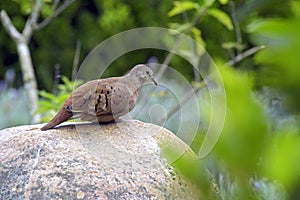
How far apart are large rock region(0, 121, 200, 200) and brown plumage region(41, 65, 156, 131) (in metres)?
0.05

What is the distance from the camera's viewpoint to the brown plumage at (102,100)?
2.36m

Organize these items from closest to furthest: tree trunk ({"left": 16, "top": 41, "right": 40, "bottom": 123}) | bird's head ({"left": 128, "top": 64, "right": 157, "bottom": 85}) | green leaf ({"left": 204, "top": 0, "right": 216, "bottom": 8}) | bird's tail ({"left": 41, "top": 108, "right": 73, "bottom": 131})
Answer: bird's tail ({"left": 41, "top": 108, "right": 73, "bottom": 131}) < bird's head ({"left": 128, "top": 64, "right": 157, "bottom": 85}) < green leaf ({"left": 204, "top": 0, "right": 216, "bottom": 8}) < tree trunk ({"left": 16, "top": 41, "right": 40, "bottom": 123})

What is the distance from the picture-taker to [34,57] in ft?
27.5

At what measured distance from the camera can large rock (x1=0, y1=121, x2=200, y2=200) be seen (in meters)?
2.14

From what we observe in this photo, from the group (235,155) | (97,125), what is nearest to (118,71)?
(97,125)

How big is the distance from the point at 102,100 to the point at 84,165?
0.29m

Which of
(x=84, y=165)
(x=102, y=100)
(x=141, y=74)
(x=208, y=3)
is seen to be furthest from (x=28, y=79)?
(x=84, y=165)

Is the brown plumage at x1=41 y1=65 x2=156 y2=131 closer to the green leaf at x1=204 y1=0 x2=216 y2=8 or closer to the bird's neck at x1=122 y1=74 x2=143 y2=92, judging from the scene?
the bird's neck at x1=122 y1=74 x2=143 y2=92

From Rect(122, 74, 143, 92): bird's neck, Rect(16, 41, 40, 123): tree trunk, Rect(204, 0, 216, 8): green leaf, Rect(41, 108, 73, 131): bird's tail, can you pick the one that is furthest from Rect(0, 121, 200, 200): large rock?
Rect(16, 41, 40, 123): tree trunk

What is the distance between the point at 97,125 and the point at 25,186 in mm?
433

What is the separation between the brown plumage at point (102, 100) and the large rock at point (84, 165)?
0.05m

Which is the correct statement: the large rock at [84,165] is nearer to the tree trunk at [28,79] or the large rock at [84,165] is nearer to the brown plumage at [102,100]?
the brown plumage at [102,100]

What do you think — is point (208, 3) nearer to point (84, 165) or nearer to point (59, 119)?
point (59, 119)

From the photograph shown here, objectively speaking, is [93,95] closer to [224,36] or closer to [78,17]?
[224,36]
